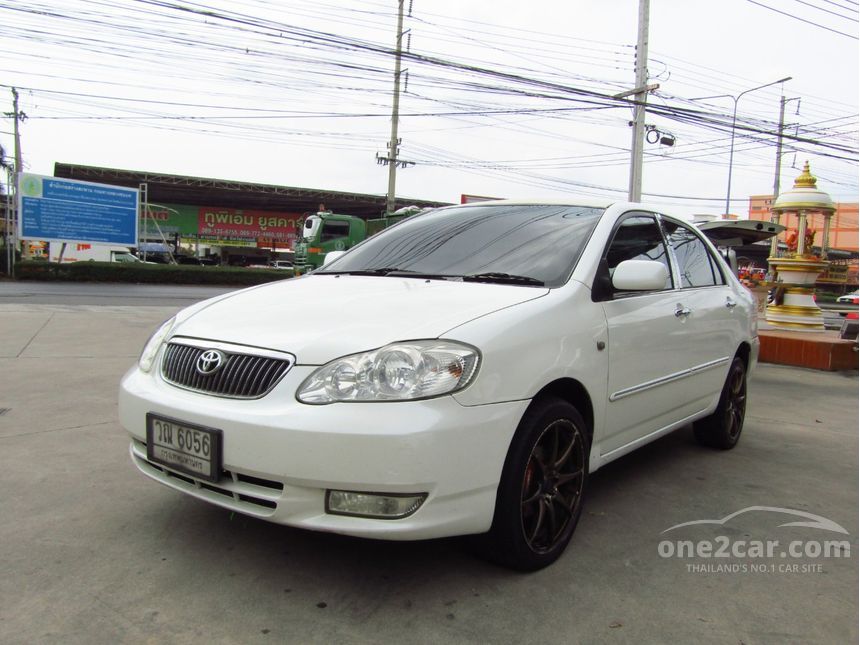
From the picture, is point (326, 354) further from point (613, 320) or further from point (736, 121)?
point (736, 121)

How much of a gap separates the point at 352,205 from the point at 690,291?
40.8 meters

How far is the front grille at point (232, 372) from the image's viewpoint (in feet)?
7.46

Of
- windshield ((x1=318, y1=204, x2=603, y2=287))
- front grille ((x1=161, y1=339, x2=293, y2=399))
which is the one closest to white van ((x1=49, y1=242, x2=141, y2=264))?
windshield ((x1=318, y1=204, x2=603, y2=287))

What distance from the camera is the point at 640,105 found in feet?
49.6

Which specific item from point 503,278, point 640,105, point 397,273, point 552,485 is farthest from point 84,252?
point 552,485

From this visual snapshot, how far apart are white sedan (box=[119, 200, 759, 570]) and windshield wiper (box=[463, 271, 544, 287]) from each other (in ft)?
0.04

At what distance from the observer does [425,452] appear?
208cm

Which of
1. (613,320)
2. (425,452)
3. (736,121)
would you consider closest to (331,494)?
(425,452)

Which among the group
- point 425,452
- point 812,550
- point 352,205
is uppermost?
point 352,205

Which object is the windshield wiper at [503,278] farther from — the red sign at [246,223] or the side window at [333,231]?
the red sign at [246,223]

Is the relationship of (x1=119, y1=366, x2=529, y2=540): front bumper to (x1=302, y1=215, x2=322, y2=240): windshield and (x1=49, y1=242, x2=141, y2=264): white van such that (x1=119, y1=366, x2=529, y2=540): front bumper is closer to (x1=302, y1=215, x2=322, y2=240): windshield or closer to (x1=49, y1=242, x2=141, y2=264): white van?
(x1=302, y1=215, x2=322, y2=240): windshield

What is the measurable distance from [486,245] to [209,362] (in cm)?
153

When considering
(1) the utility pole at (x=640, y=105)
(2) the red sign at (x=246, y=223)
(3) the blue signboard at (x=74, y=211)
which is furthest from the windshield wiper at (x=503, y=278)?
(2) the red sign at (x=246, y=223)

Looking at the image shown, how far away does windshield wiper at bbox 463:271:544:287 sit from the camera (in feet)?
9.41
